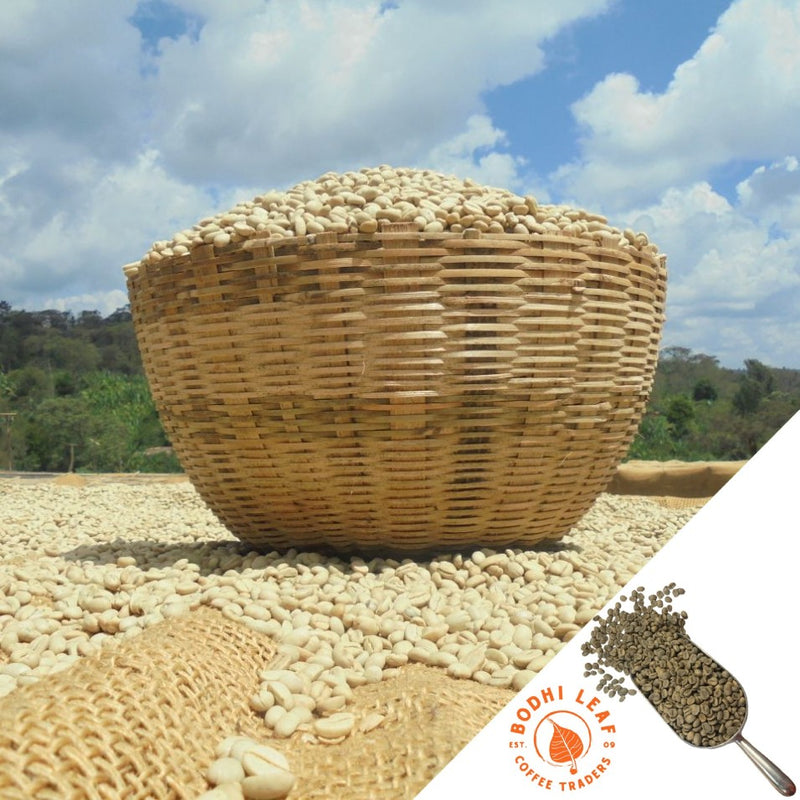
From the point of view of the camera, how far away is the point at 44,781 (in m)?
1.26

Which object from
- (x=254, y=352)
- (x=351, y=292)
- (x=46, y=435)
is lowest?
(x=46, y=435)

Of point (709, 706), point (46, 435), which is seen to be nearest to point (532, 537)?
point (709, 706)

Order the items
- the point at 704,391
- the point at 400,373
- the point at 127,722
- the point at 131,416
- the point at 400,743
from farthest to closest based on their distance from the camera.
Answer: the point at 704,391 → the point at 131,416 → the point at 400,373 → the point at 400,743 → the point at 127,722

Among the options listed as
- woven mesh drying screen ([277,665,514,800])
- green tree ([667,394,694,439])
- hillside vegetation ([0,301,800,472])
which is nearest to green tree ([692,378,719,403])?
hillside vegetation ([0,301,800,472])

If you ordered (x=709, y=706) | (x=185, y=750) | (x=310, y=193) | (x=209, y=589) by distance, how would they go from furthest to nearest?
(x=310, y=193)
(x=209, y=589)
(x=709, y=706)
(x=185, y=750)

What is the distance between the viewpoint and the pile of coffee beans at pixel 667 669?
5.38 feet

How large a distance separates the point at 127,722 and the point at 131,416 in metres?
14.4

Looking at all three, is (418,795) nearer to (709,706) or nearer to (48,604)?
(709,706)

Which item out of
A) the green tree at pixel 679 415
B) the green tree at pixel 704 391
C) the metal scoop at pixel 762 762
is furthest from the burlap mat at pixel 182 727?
Answer: the green tree at pixel 704 391

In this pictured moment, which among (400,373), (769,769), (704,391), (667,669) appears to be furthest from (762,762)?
(704,391)

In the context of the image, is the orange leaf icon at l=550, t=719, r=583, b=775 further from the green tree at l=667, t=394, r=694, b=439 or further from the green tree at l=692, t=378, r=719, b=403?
the green tree at l=692, t=378, r=719, b=403

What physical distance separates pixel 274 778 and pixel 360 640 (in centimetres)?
80

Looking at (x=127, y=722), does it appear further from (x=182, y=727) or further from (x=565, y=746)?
(x=565, y=746)

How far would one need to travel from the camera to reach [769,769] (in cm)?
149
